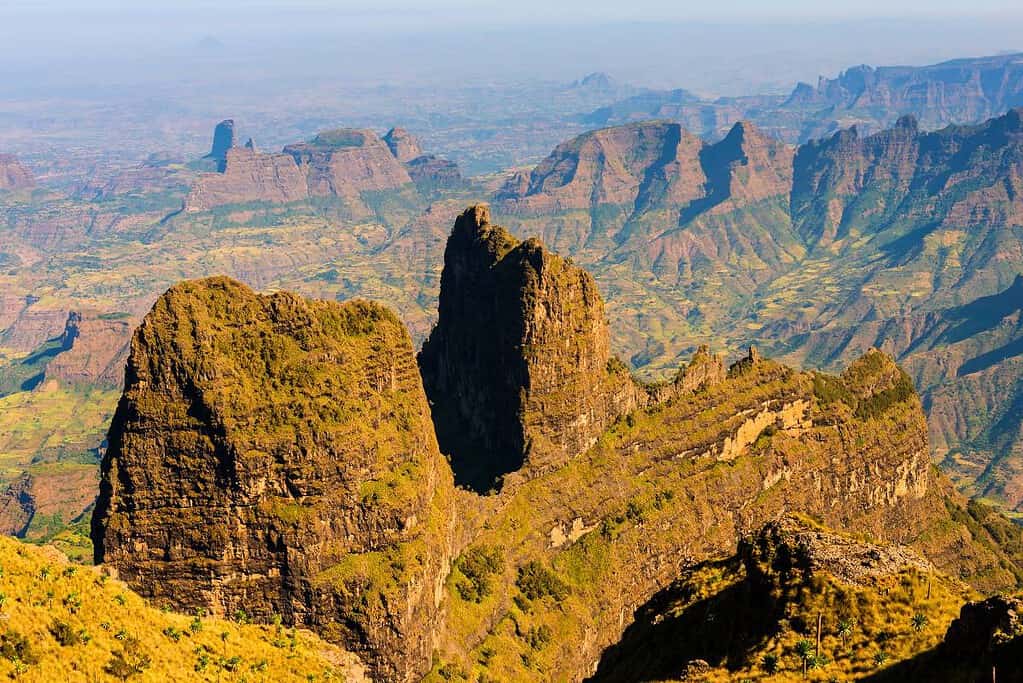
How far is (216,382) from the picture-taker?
91875 millimetres

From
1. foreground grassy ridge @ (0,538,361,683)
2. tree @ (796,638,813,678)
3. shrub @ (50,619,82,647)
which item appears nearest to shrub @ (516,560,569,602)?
foreground grassy ridge @ (0,538,361,683)

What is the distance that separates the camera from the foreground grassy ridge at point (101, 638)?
169ft

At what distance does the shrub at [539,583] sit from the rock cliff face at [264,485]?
50.5 feet

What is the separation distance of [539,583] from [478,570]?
27.8 ft

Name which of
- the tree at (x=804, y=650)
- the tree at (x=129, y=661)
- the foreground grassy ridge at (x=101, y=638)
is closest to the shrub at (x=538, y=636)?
the foreground grassy ridge at (x=101, y=638)

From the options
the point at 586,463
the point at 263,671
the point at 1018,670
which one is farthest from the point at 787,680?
the point at 586,463

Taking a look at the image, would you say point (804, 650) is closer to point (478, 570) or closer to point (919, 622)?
point (919, 622)

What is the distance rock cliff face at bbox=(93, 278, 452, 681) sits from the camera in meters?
90.6

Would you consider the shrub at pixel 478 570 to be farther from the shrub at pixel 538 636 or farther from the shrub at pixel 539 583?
the shrub at pixel 538 636

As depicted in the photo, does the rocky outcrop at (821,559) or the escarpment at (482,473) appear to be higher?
the rocky outcrop at (821,559)

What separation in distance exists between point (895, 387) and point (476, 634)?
8285 cm

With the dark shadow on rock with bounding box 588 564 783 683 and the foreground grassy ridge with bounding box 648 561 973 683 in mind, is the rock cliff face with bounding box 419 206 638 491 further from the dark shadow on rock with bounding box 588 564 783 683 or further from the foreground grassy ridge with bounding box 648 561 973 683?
the foreground grassy ridge with bounding box 648 561 973 683

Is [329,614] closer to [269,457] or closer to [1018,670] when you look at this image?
[269,457]

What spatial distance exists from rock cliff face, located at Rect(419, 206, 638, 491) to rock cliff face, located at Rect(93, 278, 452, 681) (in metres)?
24.1
